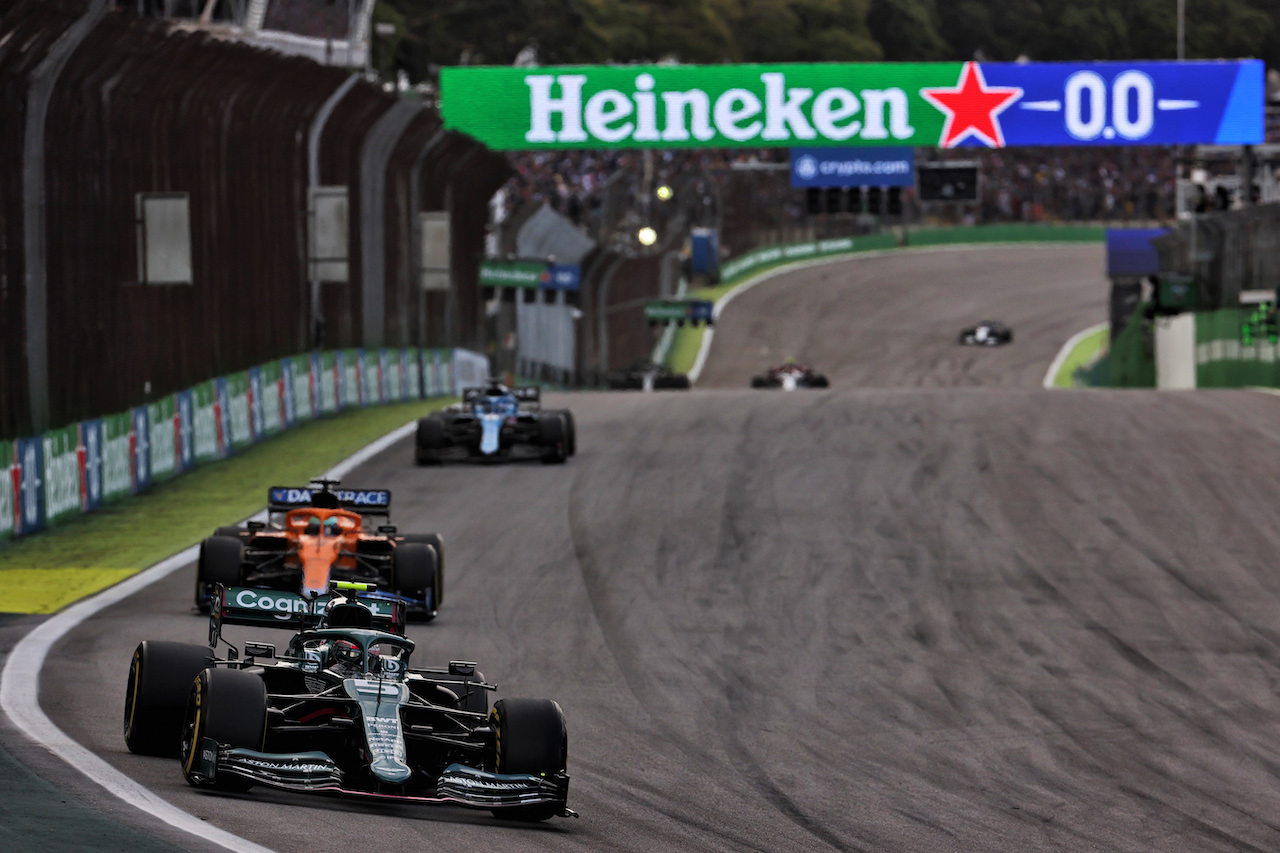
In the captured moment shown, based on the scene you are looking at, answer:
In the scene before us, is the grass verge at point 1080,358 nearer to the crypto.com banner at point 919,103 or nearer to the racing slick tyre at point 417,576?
the crypto.com banner at point 919,103

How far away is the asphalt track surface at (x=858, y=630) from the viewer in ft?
30.4

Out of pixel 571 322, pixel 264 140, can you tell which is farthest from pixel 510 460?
pixel 571 322

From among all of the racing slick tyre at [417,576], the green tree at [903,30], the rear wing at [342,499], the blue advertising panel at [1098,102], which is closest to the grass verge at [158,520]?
the rear wing at [342,499]

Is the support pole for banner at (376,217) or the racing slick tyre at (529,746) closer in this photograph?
the racing slick tyre at (529,746)

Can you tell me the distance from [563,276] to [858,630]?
118 ft

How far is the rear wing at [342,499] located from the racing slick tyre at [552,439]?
8.76 m

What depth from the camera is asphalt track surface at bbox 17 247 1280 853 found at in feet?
30.4

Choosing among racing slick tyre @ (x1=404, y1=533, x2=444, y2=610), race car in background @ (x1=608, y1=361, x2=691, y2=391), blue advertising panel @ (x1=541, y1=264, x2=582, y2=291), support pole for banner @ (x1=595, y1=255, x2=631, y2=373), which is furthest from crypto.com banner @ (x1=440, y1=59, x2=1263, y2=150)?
racing slick tyre @ (x1=404, y1=533, x2=444, y2=610)

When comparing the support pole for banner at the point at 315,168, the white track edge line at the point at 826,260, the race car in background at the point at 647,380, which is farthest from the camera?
the white track edge line at the point at 826,260

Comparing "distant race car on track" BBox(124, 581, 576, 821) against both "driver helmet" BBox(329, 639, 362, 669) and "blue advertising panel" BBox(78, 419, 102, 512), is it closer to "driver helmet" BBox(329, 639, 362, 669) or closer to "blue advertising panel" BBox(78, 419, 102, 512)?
"driver helmet" BBox(329, 639, 362, 669)

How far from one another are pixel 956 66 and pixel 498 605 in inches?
1070

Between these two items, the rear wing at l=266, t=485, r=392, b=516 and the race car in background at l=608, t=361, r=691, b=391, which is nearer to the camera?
the rear wing at l=266, t=485, r=392, b=516

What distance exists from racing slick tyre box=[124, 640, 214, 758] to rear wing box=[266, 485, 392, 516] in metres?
5.27

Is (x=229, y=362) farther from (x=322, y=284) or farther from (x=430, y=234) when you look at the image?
(x=430, y=234)
